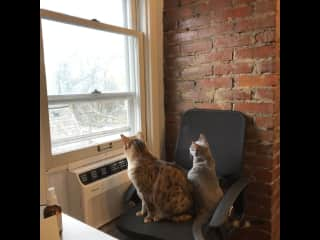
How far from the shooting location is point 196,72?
2.00 meters

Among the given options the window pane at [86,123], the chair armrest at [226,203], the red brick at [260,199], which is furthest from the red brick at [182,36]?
the red brick at [260,199]

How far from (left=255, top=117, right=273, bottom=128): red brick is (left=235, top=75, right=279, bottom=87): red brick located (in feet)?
0.72

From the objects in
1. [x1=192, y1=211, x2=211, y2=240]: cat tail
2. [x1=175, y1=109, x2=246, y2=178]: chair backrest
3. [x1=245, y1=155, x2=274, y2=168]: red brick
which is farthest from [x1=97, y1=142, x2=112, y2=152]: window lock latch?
[x1=245, y1=155, x2=274, y2=168]: red brick

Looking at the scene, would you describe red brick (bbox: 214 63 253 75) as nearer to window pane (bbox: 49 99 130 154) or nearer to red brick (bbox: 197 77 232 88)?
red brick (bbox: 197 77 232 88)

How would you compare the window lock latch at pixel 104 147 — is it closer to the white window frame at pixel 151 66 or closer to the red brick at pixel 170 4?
the white window frame at pixel 151 66

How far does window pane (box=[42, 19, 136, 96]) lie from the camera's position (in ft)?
4.92

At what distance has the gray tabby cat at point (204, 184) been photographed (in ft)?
4.81

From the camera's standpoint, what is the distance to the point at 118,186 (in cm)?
173

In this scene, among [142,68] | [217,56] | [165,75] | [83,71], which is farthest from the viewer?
[165,75]

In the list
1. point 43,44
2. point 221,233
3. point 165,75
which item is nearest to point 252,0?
point 165,75

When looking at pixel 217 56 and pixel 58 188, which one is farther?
pixel 217 56

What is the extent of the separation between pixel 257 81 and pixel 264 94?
0.32ft

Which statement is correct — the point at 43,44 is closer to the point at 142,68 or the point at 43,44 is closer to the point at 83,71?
the point at 83,71

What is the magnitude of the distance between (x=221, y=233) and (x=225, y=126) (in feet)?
2.40
